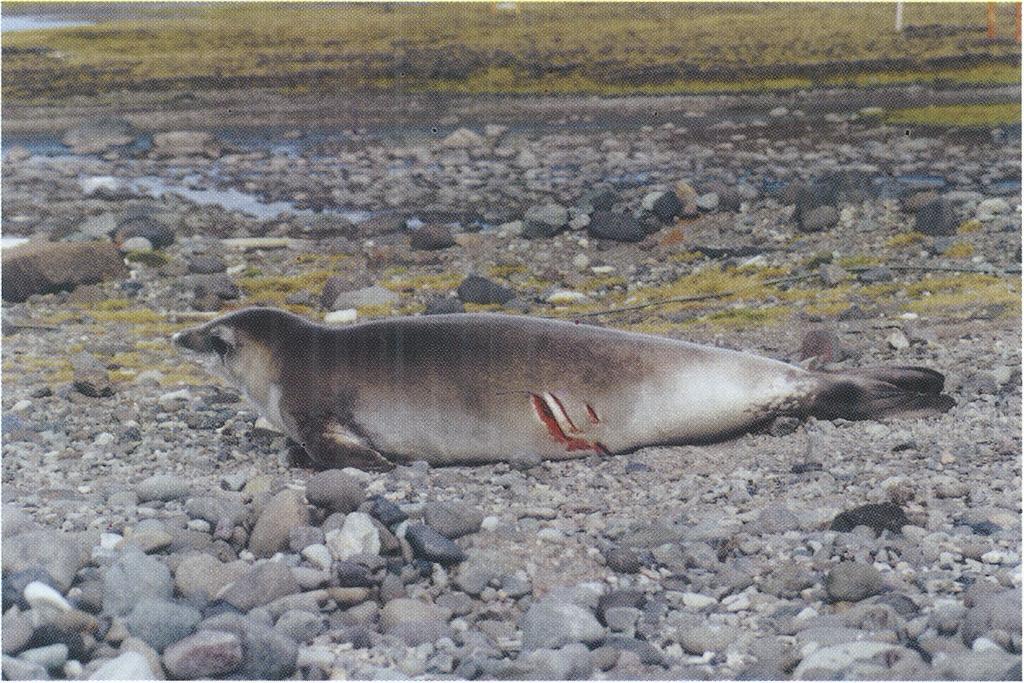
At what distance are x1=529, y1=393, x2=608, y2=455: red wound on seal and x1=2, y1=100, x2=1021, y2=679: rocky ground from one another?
5 cm

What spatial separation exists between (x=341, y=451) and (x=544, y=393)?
614mm

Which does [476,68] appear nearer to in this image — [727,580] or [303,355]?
[303,355]

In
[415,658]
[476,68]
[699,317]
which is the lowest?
[415,658]

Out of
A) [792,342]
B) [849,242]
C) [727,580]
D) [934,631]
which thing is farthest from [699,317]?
[934,631]

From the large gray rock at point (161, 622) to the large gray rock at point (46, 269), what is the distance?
7.34 ft

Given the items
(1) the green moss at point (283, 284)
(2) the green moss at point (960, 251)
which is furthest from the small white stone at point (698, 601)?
(2) the green moss at point (960, 251)

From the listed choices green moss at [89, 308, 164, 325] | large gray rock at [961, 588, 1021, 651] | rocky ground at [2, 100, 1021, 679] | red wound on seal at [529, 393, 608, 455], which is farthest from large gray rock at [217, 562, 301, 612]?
green moss at [89, 308, 164, 325]

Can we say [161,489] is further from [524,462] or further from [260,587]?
[524,462]

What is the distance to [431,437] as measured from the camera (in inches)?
163

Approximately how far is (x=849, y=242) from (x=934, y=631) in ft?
7.93

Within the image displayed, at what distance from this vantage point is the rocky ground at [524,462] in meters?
3.18

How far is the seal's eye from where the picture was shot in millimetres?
4508

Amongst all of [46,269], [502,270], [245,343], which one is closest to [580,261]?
[502,270]

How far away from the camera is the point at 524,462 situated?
408 cm
